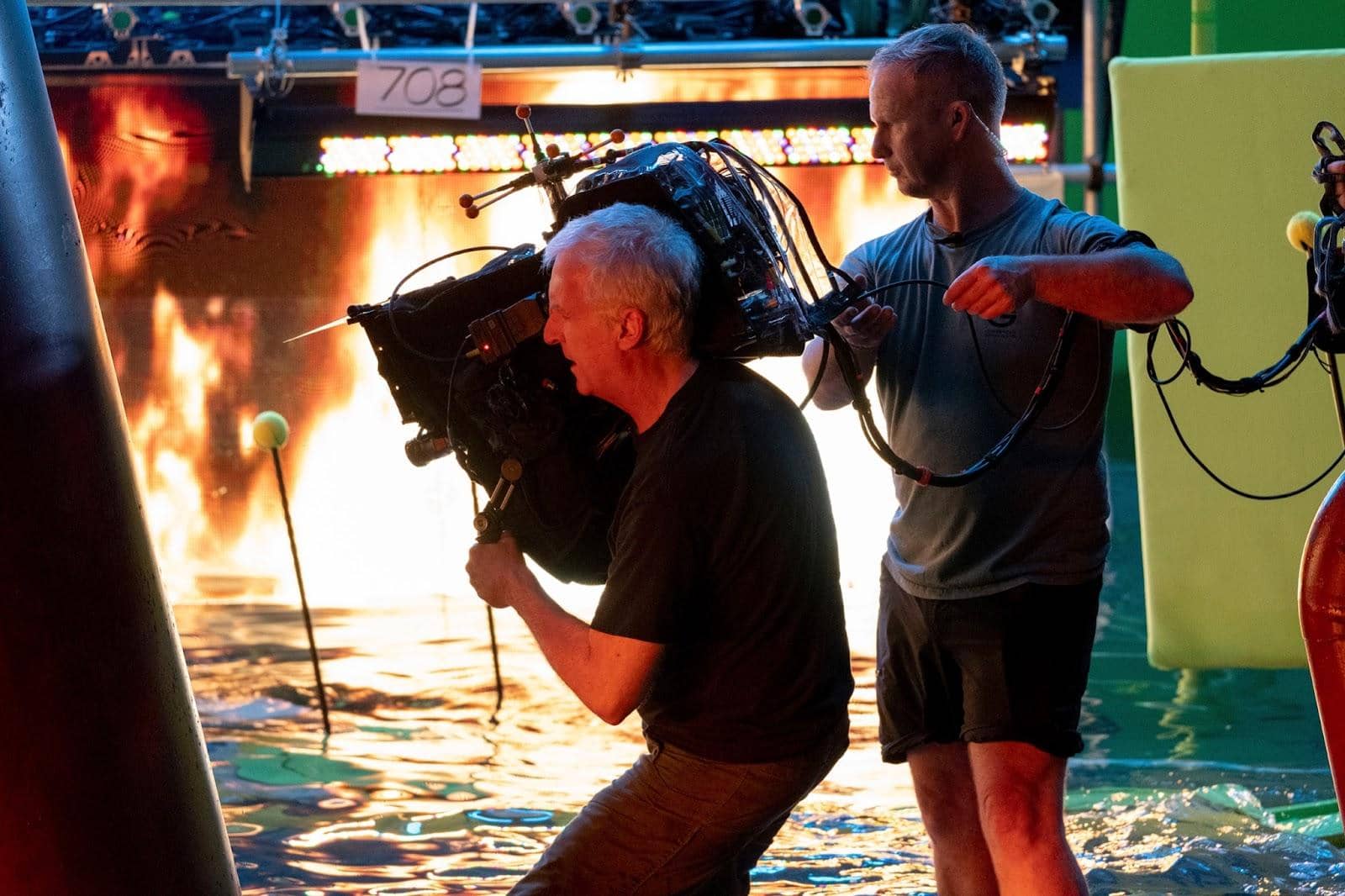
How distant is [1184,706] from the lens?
191 inches

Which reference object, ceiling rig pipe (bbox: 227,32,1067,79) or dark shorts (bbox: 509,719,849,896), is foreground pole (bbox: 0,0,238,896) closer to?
dark shorts (bbox: 509,719,849,896)

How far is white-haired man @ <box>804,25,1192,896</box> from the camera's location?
233cm

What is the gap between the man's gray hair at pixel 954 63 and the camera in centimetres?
246

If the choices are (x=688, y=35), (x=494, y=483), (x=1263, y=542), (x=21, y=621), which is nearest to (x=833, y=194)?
(x=688, y=35)

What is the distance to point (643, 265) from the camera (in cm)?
196

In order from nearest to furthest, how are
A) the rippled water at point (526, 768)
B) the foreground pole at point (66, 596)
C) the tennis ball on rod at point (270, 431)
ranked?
the foreground pole at point (66, 596)
the rippled water at point (526, 768)
the tennis ball on rod at point (270, 431)

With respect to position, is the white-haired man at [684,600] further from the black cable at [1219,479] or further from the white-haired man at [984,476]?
the black cable at [1219,479]

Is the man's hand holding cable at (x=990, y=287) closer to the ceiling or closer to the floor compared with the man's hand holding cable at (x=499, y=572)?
closer to the ceiling

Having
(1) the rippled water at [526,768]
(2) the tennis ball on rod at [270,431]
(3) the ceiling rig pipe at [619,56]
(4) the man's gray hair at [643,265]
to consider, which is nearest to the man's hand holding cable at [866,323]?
(4) the man's gray hair at [643,265]

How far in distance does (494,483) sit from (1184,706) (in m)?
3.30

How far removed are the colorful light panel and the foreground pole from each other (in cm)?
293

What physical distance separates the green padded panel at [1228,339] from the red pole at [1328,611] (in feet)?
5.77

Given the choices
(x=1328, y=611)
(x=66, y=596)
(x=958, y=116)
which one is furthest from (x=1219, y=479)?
(x=66, y=596)

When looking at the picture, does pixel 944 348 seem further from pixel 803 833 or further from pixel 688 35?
pixel 688 35
